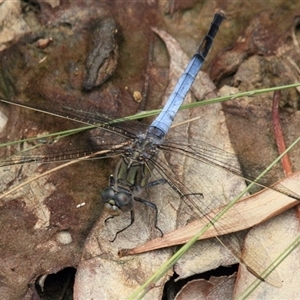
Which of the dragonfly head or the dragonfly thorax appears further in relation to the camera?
the dragonfly thorax

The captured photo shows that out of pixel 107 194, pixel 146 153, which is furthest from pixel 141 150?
pixel 107 194

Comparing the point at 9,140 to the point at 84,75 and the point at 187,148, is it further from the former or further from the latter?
the point at 187,148

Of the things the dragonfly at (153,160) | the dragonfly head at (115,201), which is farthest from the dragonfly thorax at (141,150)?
the dragonfly head at (115,201)

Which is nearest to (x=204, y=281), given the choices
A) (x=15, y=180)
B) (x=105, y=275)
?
(x=105, y=275)

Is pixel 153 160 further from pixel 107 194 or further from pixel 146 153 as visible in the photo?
pixel 107 194

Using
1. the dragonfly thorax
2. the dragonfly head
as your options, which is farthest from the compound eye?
the dragonfly thorax

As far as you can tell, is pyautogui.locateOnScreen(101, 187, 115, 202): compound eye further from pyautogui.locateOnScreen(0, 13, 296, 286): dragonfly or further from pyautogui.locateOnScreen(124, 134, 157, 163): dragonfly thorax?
pyautogui.locateOnScreen(124, 134, 157, 163): dragonfly thorax

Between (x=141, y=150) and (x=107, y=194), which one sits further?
(x=141, y=150)
